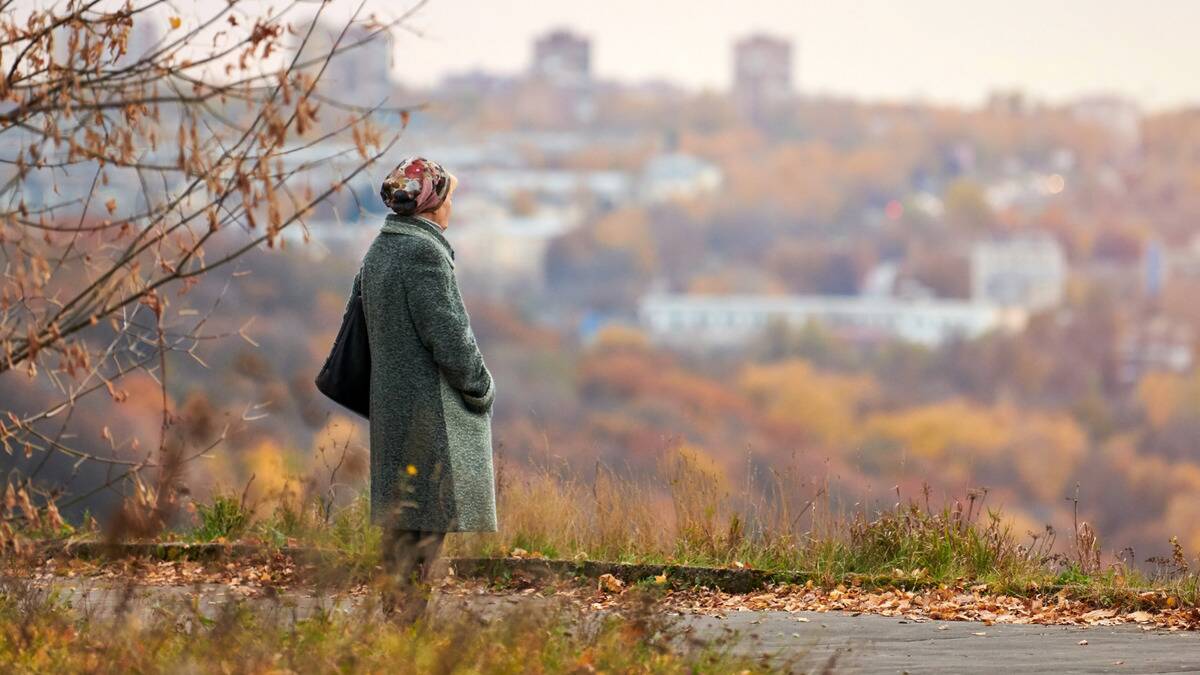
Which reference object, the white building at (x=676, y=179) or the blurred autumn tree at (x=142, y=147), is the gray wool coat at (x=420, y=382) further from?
the white building at (x=676, y=179)

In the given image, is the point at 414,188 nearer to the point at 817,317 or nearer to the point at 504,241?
the point at 817,317

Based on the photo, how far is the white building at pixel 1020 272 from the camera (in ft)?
529

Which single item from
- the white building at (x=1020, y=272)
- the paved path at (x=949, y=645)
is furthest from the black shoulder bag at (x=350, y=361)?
the white building at (x=1020, y=272)

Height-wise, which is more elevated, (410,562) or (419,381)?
(419,381)

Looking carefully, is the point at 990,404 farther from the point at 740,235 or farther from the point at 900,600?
the point at 900,600

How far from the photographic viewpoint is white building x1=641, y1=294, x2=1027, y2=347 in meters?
145

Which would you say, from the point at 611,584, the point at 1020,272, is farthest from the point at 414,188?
the point at 1020,272

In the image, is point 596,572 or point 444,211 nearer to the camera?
point 444,211

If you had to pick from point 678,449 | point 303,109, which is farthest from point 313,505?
point 303,109

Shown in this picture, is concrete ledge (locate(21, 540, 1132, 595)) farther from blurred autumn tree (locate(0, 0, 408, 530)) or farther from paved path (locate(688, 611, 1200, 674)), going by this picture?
blurred autumn tree (locate(0, 0, 408, 530))

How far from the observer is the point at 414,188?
18.7 ft

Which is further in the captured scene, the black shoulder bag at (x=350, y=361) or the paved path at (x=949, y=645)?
the paved path at (x=949, y=645)

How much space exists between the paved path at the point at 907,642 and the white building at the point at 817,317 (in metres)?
132

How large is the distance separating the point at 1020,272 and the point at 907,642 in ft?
522
